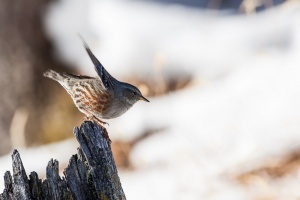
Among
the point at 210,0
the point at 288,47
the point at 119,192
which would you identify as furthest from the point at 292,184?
the point at 119,192

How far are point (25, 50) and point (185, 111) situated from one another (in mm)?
2254

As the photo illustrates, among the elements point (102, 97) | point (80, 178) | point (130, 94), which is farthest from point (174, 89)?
point (80, 178)

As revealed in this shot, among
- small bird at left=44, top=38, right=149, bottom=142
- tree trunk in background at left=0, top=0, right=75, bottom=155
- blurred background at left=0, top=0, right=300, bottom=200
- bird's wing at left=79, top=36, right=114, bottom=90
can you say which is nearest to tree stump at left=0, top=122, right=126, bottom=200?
bird's wing at left=79, top=36, right=114, bottom=90

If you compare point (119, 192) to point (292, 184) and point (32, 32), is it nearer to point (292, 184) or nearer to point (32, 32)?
point (292, 184)

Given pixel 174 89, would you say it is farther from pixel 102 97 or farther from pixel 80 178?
pixel 80 178

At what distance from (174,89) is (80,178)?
4.57 m

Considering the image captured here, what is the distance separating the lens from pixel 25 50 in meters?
8.37

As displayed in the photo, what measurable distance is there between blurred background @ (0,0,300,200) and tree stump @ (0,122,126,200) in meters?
3.45

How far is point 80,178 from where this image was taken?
356cm

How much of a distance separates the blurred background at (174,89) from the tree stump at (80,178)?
3.45m

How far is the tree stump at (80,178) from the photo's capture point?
342cm

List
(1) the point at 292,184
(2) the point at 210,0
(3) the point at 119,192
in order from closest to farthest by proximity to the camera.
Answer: (3) the point at 119,192, (1) the point at 292,184, (2) the point at 210,0

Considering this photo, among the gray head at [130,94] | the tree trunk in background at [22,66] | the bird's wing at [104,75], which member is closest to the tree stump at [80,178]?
the bird's wing at [104,75]

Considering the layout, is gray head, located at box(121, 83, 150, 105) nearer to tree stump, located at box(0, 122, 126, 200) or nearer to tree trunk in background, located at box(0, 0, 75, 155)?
tree stump, located at box(0, 122, 126, 200)
